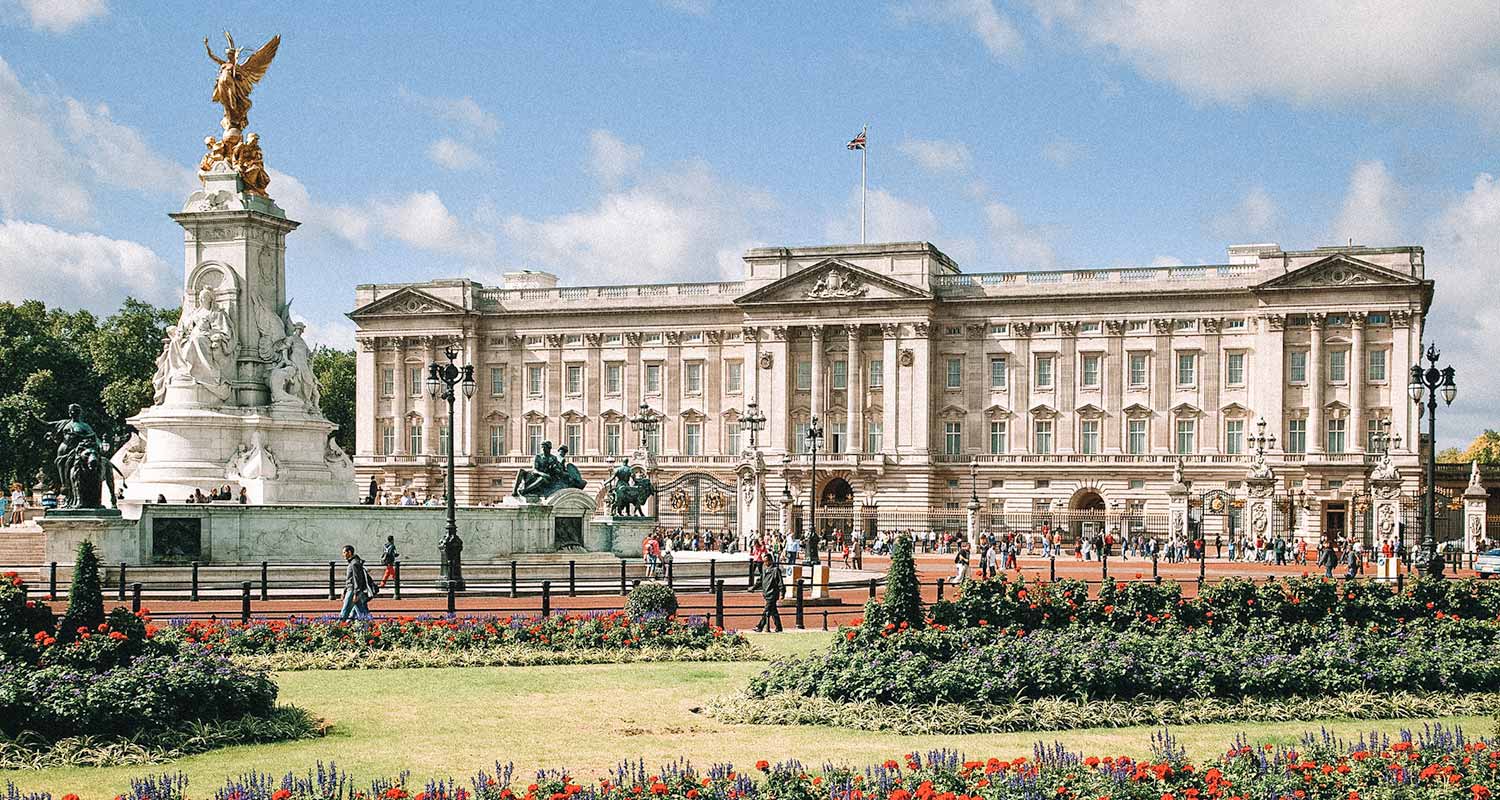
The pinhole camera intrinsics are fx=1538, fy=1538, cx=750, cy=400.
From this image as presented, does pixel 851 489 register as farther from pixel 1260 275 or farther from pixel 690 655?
pixel 690 655

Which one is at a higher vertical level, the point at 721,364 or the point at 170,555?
the point at 721,364

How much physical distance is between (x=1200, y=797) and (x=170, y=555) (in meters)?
26.1

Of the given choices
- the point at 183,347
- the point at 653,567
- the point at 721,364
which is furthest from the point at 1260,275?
the point at 183,347

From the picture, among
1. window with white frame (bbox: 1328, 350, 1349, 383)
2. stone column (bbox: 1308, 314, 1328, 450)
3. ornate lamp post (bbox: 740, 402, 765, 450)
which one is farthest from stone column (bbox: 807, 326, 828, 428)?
window with white frame (bbox: 1328, 350, 1349, 383)

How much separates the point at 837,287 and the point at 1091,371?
14541 millimetres

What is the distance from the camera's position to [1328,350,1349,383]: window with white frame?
77.9 meters

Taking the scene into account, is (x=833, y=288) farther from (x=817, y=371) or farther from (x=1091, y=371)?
(x=1091, y=371)

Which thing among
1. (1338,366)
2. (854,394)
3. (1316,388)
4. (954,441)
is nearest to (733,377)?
(854,394)

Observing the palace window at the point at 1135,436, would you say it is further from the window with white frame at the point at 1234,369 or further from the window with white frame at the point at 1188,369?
the window with white frame at the point at 1234,369

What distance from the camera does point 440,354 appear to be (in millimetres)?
91562

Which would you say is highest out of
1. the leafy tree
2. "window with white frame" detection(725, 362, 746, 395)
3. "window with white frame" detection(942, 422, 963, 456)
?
"window with white frame" detection(725, 362, 746, 395)

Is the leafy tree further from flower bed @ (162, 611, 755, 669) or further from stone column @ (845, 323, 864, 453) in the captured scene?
stone column @ (845, 323, 864, 453)

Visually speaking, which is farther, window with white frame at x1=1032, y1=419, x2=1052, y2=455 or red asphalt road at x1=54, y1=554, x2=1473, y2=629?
window with white frame at x1=1032, y1=419, x2=1052, y2=455

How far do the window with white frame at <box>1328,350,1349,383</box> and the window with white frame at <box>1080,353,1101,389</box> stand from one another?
38.6 ft
